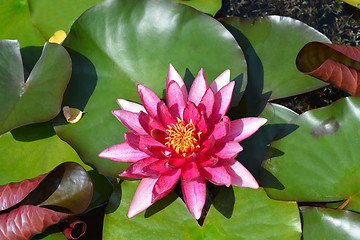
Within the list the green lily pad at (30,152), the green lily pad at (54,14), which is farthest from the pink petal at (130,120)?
the green lily pad at (54,14)

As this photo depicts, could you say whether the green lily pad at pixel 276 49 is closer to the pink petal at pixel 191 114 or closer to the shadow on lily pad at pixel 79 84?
the pink petal at pixel 191 114

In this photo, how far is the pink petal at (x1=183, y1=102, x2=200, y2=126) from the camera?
1614mm

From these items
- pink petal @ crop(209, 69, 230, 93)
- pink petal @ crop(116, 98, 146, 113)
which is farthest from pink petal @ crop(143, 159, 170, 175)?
pink petal @ crop(209, 69, 230, 93)

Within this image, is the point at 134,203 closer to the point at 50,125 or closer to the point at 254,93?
the point at 50,125

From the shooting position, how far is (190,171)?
1.61 m

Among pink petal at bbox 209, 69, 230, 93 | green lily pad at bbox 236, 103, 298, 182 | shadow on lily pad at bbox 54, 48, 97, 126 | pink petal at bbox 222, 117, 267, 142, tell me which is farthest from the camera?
shadow on lily pad at bbox 54, 48, 97, 126

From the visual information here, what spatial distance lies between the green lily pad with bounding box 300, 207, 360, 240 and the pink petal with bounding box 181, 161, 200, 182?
0.58 m

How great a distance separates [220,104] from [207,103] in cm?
8

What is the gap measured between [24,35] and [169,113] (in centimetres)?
122

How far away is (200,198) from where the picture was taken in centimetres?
163

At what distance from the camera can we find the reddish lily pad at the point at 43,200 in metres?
1.74

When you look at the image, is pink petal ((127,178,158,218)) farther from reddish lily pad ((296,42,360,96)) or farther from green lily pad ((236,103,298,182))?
reddish lily pad ((296,42,360,96))

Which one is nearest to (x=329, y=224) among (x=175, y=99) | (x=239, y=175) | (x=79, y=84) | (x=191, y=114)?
(x=239, y=175)

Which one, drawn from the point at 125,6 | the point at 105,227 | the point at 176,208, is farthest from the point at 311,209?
the point at 125,6
